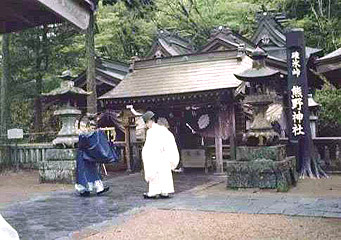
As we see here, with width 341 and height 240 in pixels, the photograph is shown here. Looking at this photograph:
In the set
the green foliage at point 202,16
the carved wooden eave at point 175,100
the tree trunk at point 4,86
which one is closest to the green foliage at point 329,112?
the green foliage at point 202,16

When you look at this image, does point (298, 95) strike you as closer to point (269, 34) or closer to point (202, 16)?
point (269, 34)

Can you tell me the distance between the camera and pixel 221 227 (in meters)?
6.67

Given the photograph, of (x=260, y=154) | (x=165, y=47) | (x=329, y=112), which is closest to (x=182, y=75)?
(x=165, y=47)

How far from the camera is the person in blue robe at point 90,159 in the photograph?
10398 mm

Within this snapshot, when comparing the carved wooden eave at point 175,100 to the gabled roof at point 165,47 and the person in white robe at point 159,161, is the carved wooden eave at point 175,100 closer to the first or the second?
the person in white robe at point 159,161

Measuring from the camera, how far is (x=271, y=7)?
2309 cm

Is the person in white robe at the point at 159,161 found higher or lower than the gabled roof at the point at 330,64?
lower

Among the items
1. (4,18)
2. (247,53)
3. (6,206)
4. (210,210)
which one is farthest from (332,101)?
(4,18)

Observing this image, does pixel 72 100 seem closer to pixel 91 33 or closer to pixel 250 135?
pixel 91 33

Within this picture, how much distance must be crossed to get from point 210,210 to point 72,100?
7428mm

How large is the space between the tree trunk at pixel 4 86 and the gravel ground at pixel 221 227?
1226 centimetres

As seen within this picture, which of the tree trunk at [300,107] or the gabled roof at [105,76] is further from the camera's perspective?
the gabled roof at [105,76]

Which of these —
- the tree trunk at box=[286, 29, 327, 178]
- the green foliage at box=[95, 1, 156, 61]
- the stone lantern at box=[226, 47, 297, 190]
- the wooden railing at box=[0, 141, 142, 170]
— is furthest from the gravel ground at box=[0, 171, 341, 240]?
the green foliage at box=[95, 1, 156, 61]

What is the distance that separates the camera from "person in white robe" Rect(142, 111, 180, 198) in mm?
9641
